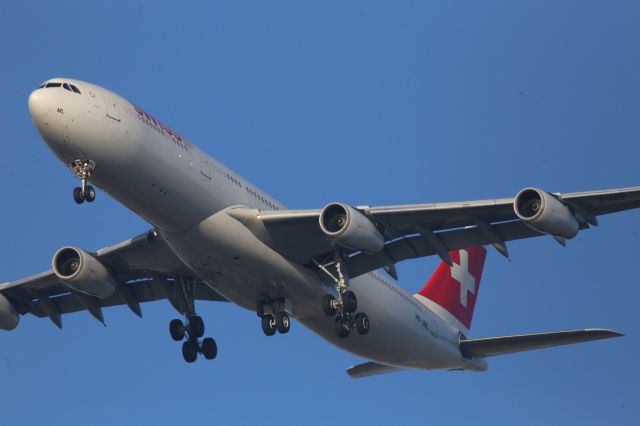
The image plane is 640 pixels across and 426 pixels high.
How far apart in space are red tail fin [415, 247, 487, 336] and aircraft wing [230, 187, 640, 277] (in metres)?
9.17

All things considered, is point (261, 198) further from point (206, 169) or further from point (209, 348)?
point (209, 348)

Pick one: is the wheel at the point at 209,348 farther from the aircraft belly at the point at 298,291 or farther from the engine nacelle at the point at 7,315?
the engine nacelle at the point at 7,315

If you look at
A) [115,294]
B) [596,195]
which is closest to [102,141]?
[115,294]

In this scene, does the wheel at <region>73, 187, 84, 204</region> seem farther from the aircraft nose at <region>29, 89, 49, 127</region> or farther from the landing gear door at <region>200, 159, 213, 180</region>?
the landing gear door at <region>200, 159, 213, 180</region>

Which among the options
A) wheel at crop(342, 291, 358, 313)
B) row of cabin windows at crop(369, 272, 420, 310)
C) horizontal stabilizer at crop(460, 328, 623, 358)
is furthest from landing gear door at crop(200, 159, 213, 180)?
horizontal stabilizer at crop(460, 328, 623, 358)

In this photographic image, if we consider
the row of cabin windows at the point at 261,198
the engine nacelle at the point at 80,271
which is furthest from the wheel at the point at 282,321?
the engine nacelle at the point at 80,271

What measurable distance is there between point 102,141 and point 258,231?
5.71 m

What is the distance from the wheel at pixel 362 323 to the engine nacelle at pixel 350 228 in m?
3.52

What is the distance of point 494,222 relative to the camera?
1449 inches

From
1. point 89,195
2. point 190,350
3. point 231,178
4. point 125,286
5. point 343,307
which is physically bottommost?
point 190,350

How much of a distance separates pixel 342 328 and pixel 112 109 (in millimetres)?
10532

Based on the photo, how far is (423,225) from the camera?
37188 mm

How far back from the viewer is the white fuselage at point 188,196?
3316 cm

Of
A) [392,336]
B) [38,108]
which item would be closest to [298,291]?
[392,336]
